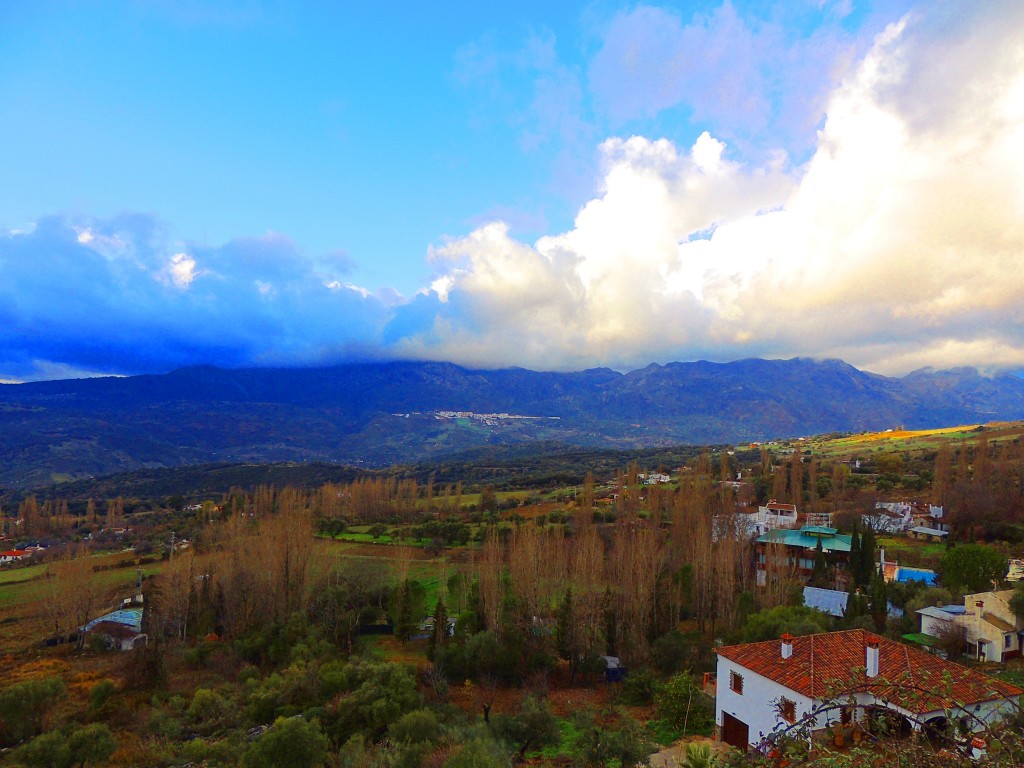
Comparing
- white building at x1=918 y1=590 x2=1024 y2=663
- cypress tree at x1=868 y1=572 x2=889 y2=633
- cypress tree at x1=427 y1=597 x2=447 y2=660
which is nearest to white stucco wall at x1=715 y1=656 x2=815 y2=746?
cypress tree at x1=868 y1=572 x2=889 y2=633

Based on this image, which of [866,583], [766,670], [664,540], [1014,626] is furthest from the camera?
[664,540]

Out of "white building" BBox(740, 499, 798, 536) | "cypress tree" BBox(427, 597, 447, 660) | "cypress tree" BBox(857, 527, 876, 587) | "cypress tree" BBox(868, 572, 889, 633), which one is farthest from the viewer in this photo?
"white building" BBox(740, 499, 798, 536)

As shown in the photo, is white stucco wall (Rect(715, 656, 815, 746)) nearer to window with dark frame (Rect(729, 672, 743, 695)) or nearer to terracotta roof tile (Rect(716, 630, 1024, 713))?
window with dark frame (Rect(729, 672, 743, 695))

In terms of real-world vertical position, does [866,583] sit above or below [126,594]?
above

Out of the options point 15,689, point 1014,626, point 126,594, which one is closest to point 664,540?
A: point 1014,626

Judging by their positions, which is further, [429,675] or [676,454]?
[676,454]

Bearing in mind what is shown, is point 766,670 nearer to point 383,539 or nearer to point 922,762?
point 922,762
